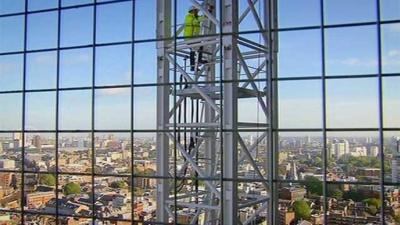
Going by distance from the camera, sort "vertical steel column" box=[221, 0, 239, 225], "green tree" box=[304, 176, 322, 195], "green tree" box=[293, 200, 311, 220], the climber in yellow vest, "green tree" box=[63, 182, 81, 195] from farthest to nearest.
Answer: "green tree" box=[63, 182, 81, 195]
the climber in yellow vest
"green tree" box=[293, 200, 311, 220]
"vertical steel column" box=[221, 0, 239, 225]
"green tree" box=[304, 176, 322, 195]

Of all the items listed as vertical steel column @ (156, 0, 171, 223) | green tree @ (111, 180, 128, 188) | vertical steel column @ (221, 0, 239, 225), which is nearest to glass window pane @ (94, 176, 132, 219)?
green tree @ (111, 180, 128, 188)

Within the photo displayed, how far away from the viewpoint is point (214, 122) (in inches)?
407

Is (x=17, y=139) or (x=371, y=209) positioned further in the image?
(x=17, y=139)

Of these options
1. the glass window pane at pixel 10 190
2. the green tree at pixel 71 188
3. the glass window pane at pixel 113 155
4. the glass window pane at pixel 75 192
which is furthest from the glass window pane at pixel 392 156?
the glass window pane at pixel 10 190

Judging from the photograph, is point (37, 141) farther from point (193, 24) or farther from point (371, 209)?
point (371, 209)

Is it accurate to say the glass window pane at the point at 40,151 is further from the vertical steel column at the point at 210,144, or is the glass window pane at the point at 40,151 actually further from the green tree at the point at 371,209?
the green tree at the point at 371,209

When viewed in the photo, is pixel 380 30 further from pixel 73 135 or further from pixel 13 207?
pixel 13 207

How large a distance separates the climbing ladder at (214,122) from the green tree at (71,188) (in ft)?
6.02

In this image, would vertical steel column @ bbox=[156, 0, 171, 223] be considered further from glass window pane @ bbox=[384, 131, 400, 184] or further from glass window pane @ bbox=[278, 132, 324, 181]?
glass window pane @ bbox=[384, 131, 400, 184]

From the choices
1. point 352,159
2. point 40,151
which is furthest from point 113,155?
point 352,159

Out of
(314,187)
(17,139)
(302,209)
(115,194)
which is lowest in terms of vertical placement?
(302,209)

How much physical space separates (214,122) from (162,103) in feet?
4.13

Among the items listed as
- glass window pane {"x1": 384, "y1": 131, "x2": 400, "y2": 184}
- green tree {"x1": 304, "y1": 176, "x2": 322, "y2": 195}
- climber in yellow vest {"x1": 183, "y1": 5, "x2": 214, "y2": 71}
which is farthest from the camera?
climber in yellow vest {"x1": 183, "y1": 5, "x2": 214, "y2": 71}

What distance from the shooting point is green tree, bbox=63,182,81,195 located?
33.7ft
